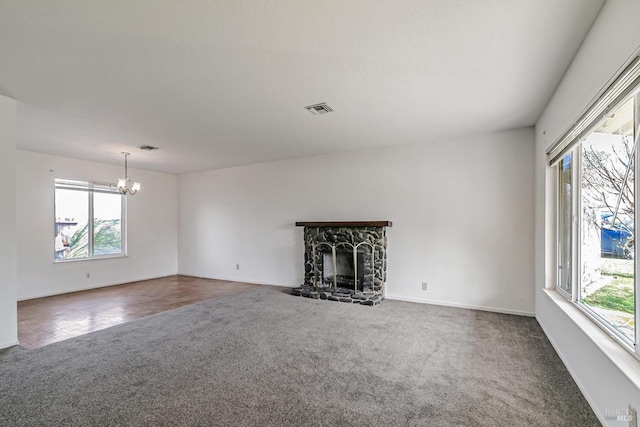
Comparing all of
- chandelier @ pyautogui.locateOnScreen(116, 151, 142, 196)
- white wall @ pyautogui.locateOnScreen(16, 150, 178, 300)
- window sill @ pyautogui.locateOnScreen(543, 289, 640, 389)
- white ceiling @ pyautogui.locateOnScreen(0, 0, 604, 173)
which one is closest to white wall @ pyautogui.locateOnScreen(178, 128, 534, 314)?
white ceiling @ pyautogui.locateOnScreen(0, 0, 604, 173)

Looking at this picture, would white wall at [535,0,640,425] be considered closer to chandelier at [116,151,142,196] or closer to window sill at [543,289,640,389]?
window sill at [543,289,640,389]

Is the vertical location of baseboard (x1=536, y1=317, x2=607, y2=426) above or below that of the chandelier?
below

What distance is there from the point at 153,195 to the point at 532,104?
24.9 ft

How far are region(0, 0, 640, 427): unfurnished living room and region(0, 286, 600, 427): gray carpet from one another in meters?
0.02

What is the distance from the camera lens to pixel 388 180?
526 centimetres

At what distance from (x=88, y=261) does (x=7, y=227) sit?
11.2 ft

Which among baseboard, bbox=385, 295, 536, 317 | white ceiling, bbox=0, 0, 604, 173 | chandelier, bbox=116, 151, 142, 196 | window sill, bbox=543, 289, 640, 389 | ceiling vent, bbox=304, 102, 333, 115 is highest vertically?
white ceiling, bbox=0, 0, 604, 173

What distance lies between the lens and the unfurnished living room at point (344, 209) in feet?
6.52

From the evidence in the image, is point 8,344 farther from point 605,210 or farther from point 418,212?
point 605,210

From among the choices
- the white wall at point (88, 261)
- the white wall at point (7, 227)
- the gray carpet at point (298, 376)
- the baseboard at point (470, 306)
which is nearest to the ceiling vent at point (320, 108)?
the gray carpet at point (298, 376)

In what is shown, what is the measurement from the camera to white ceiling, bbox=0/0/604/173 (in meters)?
1.92

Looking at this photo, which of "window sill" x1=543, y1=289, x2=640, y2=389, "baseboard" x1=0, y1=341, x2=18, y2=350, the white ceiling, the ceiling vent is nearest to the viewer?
"window sill" x1=543, y1=289, x2=640, y2=389

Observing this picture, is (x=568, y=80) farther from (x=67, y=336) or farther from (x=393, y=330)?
(x=67, y=336)

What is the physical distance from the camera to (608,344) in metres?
1.97
